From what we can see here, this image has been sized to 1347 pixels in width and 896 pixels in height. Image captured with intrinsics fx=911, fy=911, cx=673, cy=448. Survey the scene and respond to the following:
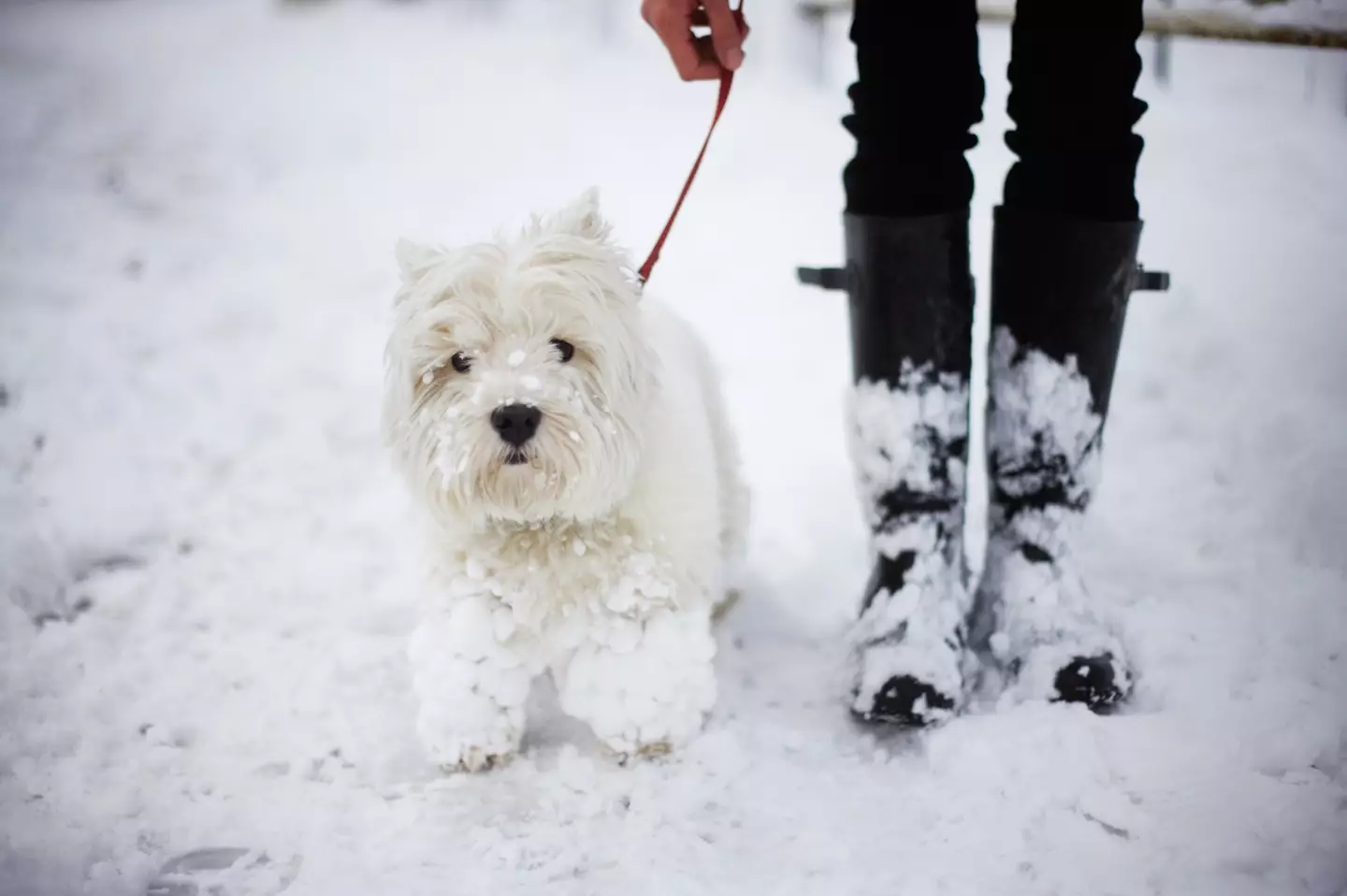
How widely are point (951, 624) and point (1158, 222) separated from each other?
2.54 m

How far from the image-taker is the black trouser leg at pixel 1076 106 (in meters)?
1.51

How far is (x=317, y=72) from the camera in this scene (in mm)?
4906

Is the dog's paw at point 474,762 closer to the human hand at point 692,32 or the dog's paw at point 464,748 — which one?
the dog's paw at point 464,748

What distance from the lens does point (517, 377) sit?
1.45 m

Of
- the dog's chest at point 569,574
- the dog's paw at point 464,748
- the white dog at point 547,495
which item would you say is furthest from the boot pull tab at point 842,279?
the dog's paw at point 464,748

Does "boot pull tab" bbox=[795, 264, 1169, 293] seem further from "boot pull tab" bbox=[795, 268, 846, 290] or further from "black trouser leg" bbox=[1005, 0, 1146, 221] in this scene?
"black trouser leg" bbox=[1005, 0, 1146, 221]

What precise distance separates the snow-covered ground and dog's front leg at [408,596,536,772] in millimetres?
70

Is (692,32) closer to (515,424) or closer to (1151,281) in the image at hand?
(515,424)

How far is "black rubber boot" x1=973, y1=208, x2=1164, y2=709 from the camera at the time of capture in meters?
1.63

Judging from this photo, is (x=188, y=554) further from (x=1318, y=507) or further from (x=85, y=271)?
(x=1318, y=507)

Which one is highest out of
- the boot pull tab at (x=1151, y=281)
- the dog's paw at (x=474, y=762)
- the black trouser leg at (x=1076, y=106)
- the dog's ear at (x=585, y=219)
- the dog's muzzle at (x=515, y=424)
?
the black trouser leg at (x=1076, y=106)

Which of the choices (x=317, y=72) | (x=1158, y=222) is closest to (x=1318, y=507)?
(x=1158, y=222)

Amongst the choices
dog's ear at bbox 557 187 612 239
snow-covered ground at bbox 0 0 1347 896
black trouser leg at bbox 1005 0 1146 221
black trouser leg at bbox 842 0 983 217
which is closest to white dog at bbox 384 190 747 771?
dog's ear at bbox 557 187 612 239

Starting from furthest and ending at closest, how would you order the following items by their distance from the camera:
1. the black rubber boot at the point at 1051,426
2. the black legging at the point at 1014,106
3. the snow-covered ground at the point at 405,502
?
the black rubber boot at the point at 1051,426, the black legging at the point at 1014,106, the snow-covered ground at the point at 405,502
